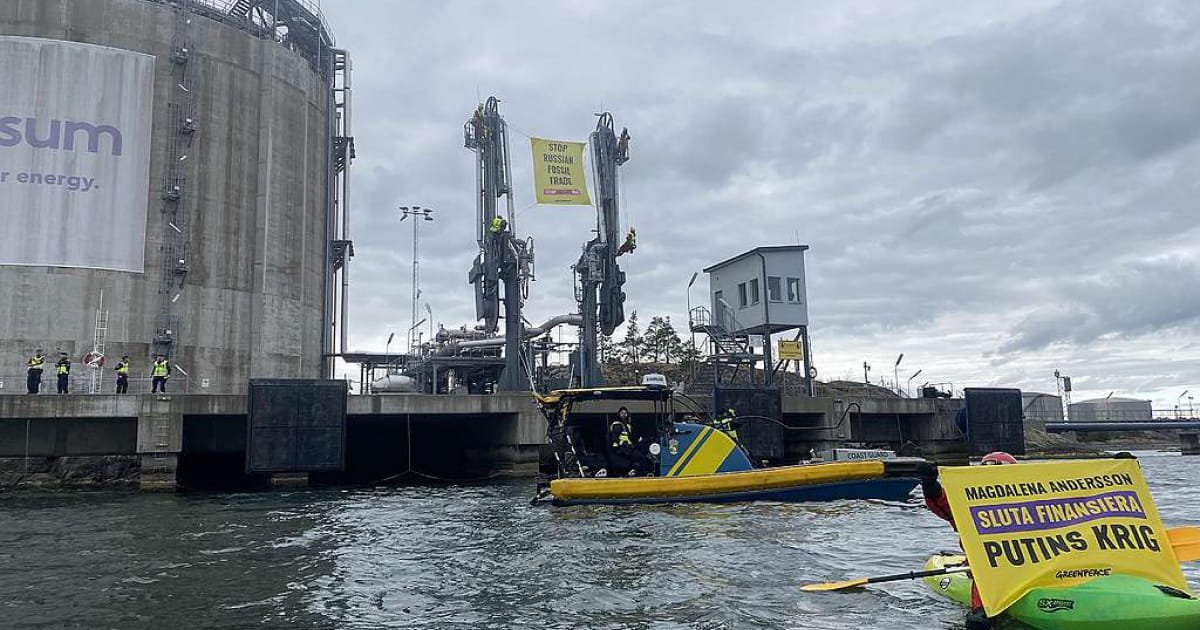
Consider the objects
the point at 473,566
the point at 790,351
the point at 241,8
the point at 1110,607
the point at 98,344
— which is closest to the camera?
the point at 1110,607

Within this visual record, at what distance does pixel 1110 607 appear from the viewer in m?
6.36

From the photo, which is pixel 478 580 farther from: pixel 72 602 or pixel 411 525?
pixel 411 525

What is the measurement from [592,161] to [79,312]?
2181 cm

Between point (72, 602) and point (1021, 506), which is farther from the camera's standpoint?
point (72, 602)

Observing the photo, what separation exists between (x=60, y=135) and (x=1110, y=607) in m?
Answer: 37.1

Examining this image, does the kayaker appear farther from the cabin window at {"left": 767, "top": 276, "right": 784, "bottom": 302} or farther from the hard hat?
the cabin window at {"left": 767, "top": 276, "right": 784, "bottom": 302}

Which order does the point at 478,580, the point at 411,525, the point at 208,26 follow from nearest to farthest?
the point at 478,580, the point at 411,525, the point at 208,26

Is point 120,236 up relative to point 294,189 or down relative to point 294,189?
down

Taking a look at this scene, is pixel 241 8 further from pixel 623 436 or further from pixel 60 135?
pixel 623 436

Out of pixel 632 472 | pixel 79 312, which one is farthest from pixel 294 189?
pixel 632 472

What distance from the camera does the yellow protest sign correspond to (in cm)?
4194

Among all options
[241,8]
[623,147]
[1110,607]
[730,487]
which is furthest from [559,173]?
[1110,607]

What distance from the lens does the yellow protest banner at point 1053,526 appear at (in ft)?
21.7

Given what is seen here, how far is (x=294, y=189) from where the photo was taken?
38.5 m
